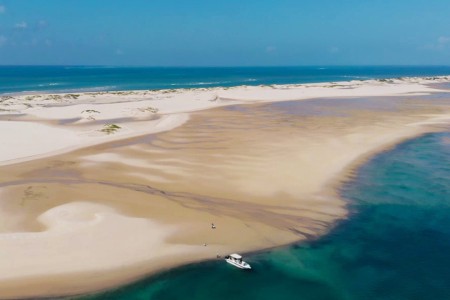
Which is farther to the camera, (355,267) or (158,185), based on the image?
(158,185)

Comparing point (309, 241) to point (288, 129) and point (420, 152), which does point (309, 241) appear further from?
point (288, 129)

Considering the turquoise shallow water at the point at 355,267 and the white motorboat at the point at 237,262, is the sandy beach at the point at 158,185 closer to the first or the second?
the turquoise shallow water at the point at 355,267

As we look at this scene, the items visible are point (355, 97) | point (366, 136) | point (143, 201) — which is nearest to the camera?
point (143, 201)

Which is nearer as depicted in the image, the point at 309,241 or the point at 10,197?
the point at 309,241

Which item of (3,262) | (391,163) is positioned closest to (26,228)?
(3,262)

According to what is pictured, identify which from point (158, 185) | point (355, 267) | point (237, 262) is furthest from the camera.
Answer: point (158, 185)

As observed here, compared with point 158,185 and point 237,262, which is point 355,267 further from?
point 158,185

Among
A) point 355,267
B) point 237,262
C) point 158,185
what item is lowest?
Answer: point 355,267

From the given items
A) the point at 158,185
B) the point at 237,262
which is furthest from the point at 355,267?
the point at 158,185
